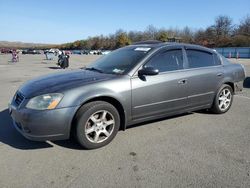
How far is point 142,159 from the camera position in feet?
12.1

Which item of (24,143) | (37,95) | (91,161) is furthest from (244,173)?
(24,143)

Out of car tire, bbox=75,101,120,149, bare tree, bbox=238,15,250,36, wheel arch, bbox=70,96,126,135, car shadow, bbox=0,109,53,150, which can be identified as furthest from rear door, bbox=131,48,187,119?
bare tree, bbox=238,15,250,36

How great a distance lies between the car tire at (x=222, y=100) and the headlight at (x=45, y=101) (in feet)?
11.4

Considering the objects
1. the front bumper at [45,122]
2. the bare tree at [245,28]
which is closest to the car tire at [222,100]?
the front bumper at [45,122]

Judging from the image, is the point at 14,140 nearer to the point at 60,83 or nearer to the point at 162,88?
the point at 60,83

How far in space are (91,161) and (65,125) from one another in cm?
62

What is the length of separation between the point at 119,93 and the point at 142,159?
1076 mm

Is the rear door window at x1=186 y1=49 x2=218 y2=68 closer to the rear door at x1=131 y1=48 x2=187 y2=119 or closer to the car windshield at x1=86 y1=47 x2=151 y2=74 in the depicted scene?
the rear door at x1=131 y1=48 x2=187 y2=119

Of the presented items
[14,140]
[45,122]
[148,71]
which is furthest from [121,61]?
[14,140]

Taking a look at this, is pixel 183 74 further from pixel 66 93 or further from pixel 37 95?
pixel 37 95

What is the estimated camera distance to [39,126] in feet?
12.0

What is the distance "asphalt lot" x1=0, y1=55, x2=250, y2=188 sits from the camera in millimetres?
3121

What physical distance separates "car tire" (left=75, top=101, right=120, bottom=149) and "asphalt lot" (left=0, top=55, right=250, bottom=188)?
0.14 meters

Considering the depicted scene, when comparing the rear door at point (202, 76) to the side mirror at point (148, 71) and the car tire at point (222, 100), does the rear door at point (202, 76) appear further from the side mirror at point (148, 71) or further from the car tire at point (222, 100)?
the side mirror at point (148, 71)
